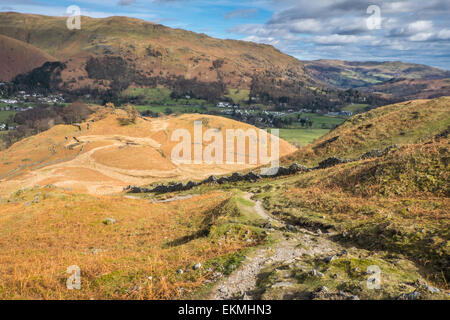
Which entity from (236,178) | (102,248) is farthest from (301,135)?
(102,248)

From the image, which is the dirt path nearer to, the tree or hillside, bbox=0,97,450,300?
hillside, bbox=0,97,450,300

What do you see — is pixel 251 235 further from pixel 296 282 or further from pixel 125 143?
pixel 125 143

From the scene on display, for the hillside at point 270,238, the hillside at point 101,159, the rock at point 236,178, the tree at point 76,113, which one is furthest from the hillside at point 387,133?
the tree at point 76,113

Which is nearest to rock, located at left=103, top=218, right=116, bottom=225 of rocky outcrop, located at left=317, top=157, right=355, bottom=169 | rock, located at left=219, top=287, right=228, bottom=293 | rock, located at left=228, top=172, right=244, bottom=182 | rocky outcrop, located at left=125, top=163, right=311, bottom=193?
rock, located at left=219, top=287, right=228, bottom=293

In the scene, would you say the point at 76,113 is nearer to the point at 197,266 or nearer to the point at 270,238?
the point at 270,238

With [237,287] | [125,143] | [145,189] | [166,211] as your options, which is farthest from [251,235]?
[125,143]
